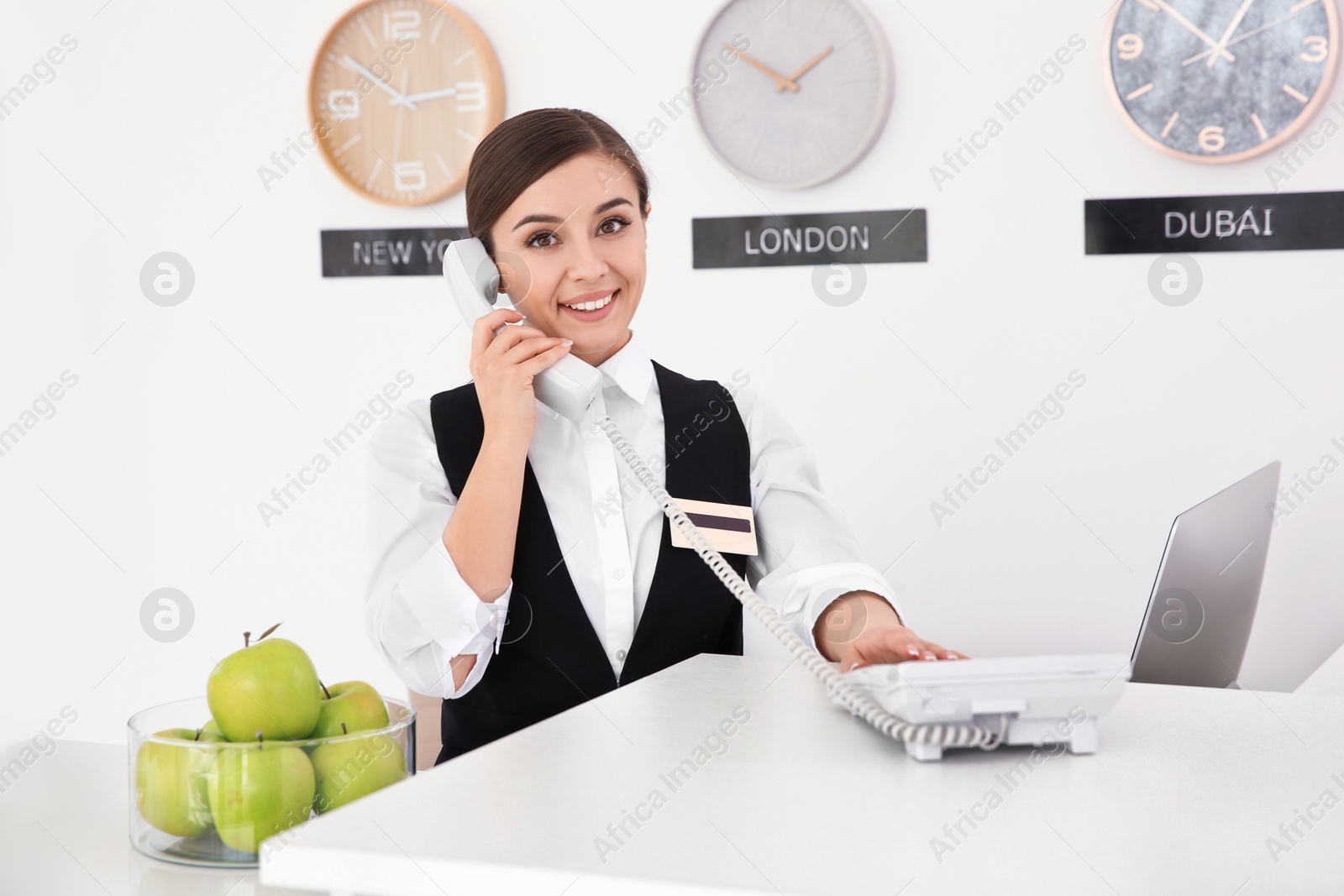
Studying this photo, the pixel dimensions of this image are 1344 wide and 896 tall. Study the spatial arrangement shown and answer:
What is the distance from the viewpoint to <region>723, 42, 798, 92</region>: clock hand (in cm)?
230

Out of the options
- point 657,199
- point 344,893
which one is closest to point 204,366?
point 657,199

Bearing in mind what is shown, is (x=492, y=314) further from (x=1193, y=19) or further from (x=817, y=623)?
(x=1193, y=19)

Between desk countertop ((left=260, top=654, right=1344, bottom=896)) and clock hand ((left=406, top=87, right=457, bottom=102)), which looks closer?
desk countertop ((left=260, top=654, right=1344, bottom=896))

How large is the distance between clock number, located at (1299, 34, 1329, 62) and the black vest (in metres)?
1.42

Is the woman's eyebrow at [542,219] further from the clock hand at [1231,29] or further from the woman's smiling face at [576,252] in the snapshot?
the clock hand at [1231,29]

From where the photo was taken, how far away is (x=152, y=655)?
109 inches

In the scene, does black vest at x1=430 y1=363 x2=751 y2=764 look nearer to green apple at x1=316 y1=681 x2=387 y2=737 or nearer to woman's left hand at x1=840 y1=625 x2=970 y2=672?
woman's left hand at x1=840 y1=625 x2=970 y2=672

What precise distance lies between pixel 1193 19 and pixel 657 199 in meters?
1.08

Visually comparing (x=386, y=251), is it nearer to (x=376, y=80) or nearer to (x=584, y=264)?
(x=376, y=80)

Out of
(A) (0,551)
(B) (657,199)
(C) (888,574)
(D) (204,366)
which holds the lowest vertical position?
(C) (888,574)

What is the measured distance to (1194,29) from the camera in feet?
7.00

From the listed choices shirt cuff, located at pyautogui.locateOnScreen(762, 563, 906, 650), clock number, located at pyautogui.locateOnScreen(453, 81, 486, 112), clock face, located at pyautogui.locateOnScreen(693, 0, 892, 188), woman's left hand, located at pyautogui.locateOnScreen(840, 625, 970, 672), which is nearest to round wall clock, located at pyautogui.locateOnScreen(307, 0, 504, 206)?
clock number, located at pyautogui.locateOnScreen(453, 81, 486, 112)

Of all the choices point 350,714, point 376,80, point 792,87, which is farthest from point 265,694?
point 376,80

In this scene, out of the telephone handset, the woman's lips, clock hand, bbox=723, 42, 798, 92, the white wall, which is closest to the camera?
the telephone handset
